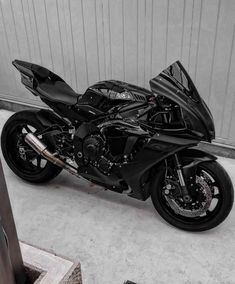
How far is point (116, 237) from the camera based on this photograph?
2516 millimetres

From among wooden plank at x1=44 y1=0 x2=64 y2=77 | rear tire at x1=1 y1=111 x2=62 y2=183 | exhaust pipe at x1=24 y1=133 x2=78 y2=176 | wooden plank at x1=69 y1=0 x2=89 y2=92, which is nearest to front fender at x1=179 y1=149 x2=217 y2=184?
exhaust pipe at x1=24 y1=133 x2=78 y2=176

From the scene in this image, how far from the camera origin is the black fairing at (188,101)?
2125mm

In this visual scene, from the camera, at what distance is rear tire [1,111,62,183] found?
287 centimetres

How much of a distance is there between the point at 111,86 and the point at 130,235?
1.02 metres

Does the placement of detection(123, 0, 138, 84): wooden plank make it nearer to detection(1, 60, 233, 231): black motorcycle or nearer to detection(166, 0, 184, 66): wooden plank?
detection(166, 0, 184, 66): wooden plank

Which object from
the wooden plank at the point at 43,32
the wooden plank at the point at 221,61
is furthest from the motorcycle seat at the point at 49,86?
the wooden plank at the point at 221,61

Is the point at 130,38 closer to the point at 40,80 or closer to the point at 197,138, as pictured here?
the point at 40,80

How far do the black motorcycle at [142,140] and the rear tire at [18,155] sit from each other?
0.02 m

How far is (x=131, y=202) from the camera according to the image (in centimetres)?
285

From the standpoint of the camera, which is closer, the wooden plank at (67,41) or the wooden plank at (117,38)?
the wooden plank at (117,38)

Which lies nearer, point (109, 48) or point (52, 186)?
point (52, 186)

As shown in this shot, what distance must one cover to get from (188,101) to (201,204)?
0.70m

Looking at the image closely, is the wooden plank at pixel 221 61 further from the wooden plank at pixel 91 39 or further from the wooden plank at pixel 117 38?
the wooden plank at pixel 91 39

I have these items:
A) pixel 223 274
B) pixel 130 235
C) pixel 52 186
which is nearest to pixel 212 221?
pixel 223 274
